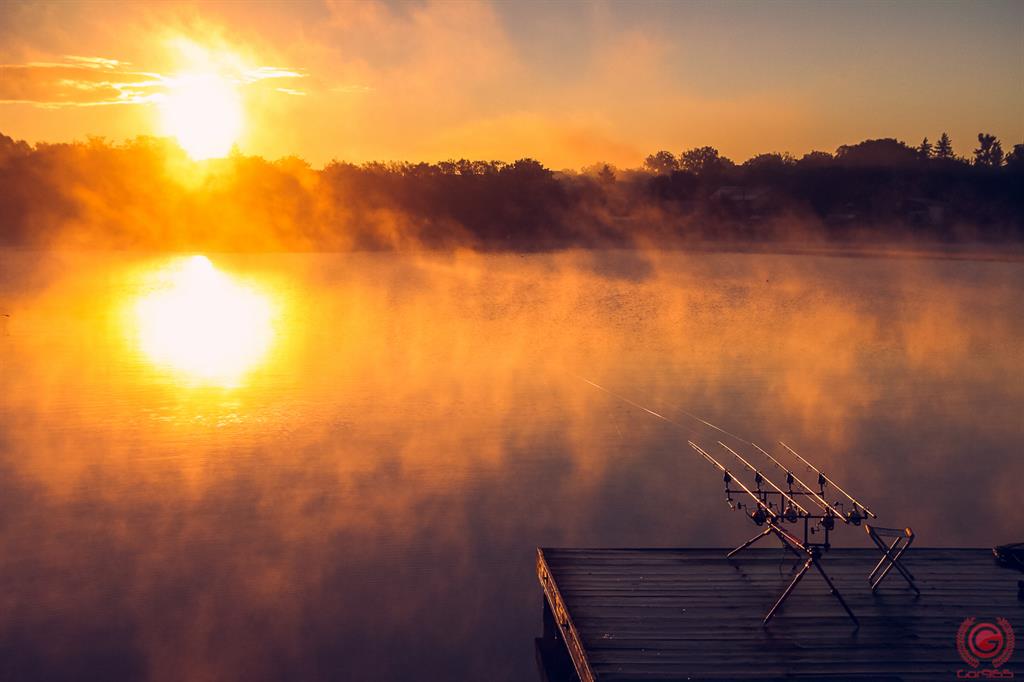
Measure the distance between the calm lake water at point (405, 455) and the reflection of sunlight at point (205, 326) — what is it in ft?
0.53

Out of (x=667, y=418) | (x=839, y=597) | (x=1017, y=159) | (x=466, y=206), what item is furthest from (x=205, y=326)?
(x=1017, y=159)

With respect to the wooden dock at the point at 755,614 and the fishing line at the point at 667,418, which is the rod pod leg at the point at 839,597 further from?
the fishing line at the point at 667,418

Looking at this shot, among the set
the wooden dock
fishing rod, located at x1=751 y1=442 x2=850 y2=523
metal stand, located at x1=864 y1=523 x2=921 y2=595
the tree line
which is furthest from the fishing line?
the tree line

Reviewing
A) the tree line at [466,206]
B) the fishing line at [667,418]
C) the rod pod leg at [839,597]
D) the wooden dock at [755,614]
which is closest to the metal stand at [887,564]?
the wooden dock at [755,614]

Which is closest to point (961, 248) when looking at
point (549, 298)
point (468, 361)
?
point (549, 298)

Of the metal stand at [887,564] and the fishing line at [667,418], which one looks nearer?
the metal stand at [887,564]

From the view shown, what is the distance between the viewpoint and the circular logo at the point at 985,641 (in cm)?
637

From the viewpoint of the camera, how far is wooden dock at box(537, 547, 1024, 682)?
629cm

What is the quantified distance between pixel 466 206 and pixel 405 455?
4770cm

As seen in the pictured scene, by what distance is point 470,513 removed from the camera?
11336 mm

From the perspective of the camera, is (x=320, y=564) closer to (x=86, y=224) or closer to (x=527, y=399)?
(x=527, y=399)

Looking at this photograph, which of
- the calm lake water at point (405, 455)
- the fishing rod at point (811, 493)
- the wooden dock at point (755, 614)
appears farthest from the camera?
the calm lake water at point (405, 455)

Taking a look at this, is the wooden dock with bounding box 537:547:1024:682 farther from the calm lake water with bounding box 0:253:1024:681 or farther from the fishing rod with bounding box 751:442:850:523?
the calm lake water with bounding box 0:253:1024:681

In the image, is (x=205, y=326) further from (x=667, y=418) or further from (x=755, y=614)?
(x=755, y=614)
